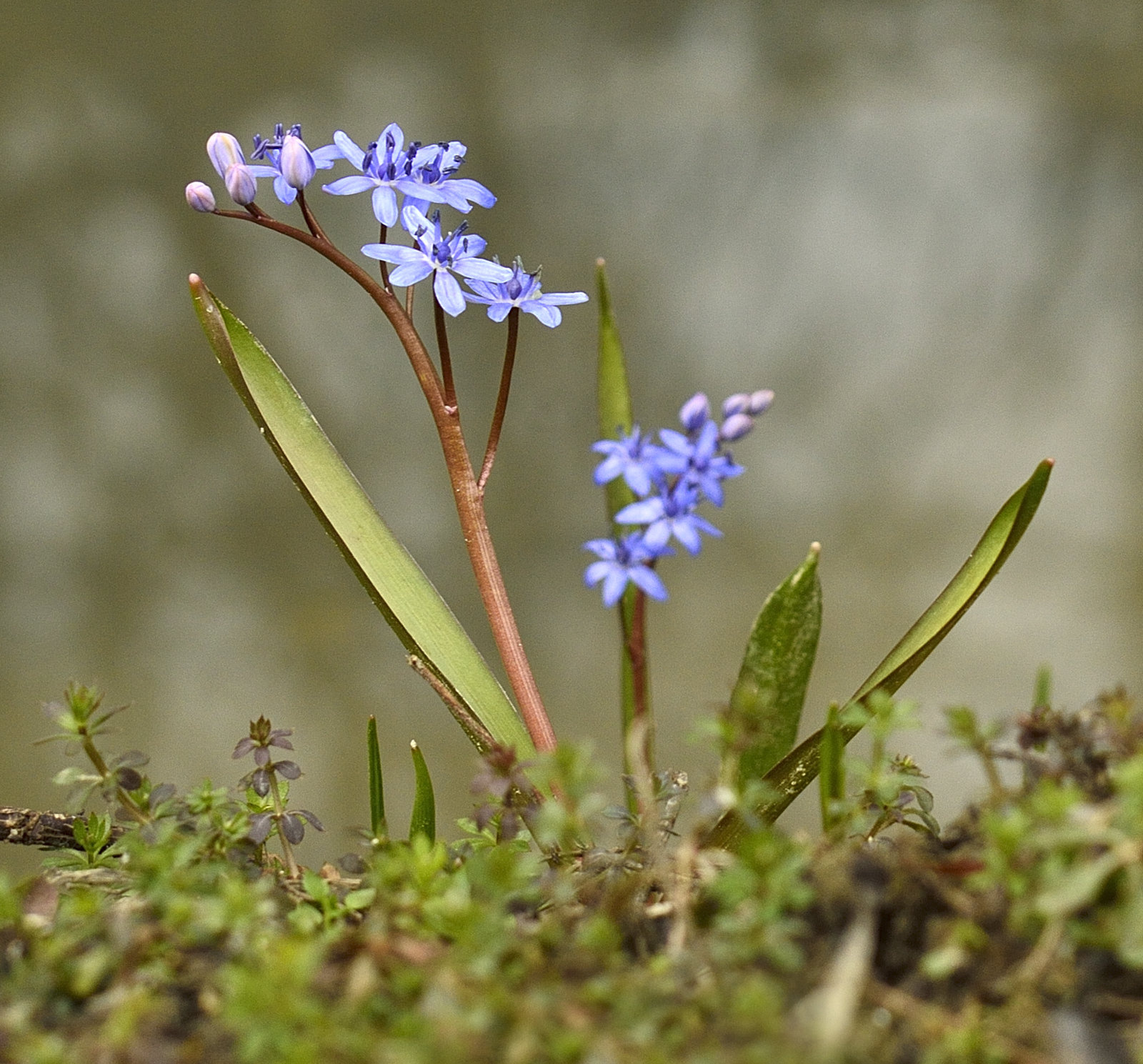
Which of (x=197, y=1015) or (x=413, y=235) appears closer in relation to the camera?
(x=197, y=1015)

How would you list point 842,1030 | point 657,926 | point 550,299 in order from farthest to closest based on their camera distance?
point 550,299
point 657,926
point 842,1030

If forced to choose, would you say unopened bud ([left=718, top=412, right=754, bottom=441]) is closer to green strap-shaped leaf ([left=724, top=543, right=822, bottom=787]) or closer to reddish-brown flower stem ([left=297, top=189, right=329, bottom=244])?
green strap-shaped leaf ([left=724, top=543, right=822, bottom=787])

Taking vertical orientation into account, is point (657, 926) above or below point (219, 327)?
below

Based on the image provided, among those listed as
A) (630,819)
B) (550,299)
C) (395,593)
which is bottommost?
(630,819)

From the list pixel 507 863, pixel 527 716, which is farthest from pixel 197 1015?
pixel 527 716

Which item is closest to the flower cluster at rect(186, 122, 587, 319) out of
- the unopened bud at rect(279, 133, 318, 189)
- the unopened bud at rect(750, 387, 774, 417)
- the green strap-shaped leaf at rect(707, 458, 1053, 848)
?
the unopened bud at rect(279, 133, 318, 189)

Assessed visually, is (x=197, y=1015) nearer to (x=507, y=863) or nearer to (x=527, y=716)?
(x=507, y=863)
